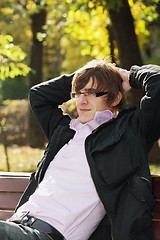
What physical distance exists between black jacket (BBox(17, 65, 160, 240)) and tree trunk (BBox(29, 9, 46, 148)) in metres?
11.0

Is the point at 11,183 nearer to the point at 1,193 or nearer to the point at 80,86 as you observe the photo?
the point at 1,193

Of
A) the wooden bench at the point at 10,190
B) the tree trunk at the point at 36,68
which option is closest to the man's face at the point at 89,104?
the wooden bench at the point at 10,190

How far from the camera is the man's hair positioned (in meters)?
3.37

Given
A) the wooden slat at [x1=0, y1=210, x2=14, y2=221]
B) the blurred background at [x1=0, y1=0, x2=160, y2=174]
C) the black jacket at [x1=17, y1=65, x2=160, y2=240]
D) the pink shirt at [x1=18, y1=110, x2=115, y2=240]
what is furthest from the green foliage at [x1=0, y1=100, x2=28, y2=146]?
the pink shirt at [x1=18, y1=110, x2=115, y2=240]

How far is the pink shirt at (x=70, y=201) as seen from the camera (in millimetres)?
3016

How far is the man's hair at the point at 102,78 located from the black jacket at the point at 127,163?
15 cm

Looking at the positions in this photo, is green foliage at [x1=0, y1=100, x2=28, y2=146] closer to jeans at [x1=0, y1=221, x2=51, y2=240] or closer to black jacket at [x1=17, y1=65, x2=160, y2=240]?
black jacket at [x1=17, y1=65, x2=160, y2=240]

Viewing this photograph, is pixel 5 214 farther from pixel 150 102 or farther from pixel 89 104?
pixel 150 102

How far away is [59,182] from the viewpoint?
10.3ft

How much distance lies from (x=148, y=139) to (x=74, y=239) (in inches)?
33.7

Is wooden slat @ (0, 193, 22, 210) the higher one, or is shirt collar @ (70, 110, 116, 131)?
shirt collar @ (70, 110, 116, 131)

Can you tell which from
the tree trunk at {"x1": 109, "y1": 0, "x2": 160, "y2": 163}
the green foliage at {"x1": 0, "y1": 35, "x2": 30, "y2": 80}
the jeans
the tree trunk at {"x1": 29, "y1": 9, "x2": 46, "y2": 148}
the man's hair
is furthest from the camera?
the tree trunk at {"x1": 29, "y1": 9, "x2": 46, "y2": 148}

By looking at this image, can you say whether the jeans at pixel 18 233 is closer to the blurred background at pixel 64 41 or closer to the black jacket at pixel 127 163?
the black jacket at pixel 127 163

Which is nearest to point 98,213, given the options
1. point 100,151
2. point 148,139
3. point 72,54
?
point 100,151
